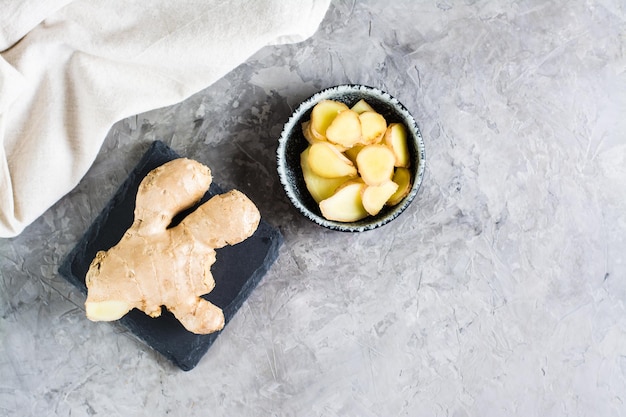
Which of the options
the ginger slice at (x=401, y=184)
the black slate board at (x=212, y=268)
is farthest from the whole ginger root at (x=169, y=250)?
the ginger slice at (x=401, y=184)

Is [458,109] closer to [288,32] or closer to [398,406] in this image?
[288,32]

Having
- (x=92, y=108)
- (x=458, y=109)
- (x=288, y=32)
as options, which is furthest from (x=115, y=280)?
(x=458, y=109)

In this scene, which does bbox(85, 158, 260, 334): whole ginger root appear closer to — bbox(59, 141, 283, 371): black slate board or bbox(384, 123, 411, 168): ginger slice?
bbox(59, 141, 283, 371): black slate board

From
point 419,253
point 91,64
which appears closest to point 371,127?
point 419,253

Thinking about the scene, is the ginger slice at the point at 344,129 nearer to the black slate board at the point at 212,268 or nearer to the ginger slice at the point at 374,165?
the ginger slice at the point at 374,165

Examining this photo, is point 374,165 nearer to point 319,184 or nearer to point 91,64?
point 319,184

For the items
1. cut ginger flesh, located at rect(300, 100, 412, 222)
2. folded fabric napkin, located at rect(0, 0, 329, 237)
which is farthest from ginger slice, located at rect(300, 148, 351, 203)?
folded fabric napkin, located at rect(0, 0, 329, 237)

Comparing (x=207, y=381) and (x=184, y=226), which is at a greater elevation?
(x=184, y=226)
